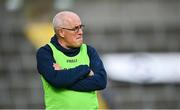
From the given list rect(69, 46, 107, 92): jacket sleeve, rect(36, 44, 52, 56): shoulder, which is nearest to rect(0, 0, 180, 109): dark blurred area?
rect(69, 46, 107, 92): jacket sleeve

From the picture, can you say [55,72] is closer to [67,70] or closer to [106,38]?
[67,70]

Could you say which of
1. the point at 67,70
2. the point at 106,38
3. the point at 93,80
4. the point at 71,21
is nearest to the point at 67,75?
the point at 67,70

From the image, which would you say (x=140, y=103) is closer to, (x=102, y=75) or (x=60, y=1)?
(x=60, y=1)

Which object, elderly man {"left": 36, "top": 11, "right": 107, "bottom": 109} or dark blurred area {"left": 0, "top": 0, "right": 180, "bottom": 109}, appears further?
dark blurred area {"left": 0, "top": 0, "right": 180, "bottom": 109}

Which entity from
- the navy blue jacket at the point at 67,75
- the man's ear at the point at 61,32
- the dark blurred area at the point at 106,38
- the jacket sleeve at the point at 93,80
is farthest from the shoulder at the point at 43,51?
the dark blurred area at the point at 106,38

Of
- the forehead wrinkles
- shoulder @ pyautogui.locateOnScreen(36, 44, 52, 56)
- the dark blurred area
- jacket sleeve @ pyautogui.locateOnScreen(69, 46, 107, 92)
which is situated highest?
the forehead wrinkles

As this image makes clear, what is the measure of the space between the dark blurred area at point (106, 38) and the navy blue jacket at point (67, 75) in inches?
239

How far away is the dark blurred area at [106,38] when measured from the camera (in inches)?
425

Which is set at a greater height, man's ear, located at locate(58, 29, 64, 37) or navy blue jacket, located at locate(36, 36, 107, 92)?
man's ear, located at locate(58, 29, 64, 37)

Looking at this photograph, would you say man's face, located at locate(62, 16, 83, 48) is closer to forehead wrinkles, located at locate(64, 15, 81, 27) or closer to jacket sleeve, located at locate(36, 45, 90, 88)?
forehead wrinkles, located at locate(64, 15, 81, 27)

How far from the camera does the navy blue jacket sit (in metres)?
4.37

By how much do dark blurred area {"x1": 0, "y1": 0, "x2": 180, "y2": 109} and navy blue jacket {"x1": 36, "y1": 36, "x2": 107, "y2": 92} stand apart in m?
6.08

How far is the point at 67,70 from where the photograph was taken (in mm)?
4406

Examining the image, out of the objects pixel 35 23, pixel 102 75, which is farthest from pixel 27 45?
pixel 102 75
